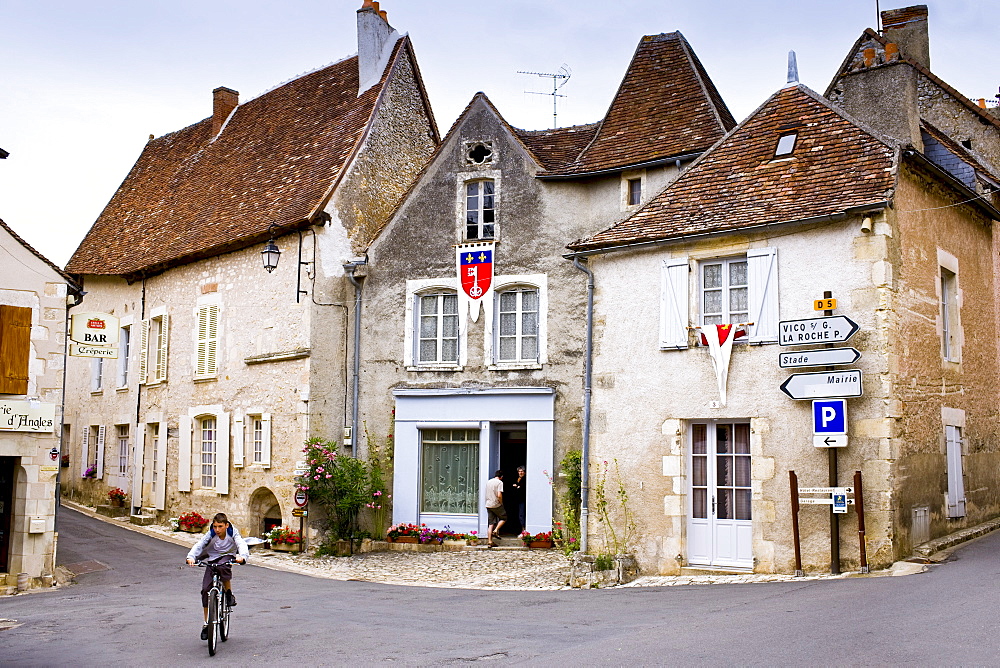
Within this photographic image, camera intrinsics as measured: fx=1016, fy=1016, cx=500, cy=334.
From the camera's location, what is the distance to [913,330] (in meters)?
12.5

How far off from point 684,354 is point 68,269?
1757 centimetres

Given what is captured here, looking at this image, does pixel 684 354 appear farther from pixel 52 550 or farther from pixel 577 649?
pixel 52 550

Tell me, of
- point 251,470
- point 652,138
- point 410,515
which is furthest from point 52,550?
point 652,138

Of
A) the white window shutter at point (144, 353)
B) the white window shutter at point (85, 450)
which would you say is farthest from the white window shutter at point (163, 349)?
the white window shutter at point (85, 450)

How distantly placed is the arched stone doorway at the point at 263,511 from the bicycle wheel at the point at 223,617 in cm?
952

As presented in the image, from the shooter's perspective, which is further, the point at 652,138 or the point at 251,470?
the point at 251,470

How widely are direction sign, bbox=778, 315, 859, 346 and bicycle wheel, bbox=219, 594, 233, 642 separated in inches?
274

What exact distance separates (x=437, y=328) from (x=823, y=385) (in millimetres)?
8463

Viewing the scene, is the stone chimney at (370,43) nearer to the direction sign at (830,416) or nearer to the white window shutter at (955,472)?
the direction sign at (830,416)

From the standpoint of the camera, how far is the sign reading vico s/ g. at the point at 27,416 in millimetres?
14172

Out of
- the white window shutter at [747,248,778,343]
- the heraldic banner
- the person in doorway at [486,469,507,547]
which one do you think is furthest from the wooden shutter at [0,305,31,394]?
the white window shutter at [747,248,778,343]

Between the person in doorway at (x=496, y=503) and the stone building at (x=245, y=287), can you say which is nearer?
the person in doorway at (x=496, y=503)

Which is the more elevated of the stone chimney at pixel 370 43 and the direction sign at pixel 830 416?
the stone chimney at pixel 370 43

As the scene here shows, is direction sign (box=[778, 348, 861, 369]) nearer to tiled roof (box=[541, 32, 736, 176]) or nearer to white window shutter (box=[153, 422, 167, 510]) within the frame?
tiled roof (box=[541, 32, 736, 176])
